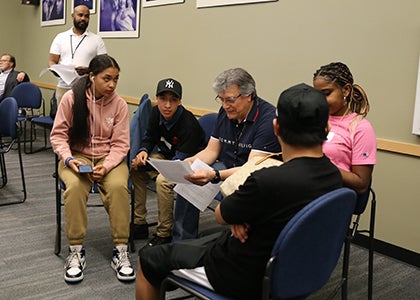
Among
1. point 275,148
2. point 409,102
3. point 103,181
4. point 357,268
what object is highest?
point 409,102

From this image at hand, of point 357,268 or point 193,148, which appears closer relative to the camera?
point 357,268

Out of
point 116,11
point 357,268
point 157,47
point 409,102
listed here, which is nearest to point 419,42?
point 409,102

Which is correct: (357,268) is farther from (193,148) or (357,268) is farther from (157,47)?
(157,47)

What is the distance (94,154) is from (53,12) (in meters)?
4.71

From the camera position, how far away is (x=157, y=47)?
473 centimetres

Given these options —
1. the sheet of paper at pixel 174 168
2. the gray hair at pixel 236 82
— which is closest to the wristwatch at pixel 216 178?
the sheet of paper at pixel 174 168

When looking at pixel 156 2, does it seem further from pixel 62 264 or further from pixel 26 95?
pixel 62 264

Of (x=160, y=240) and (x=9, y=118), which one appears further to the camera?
(x=9, y=118)

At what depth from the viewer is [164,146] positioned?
3066mm

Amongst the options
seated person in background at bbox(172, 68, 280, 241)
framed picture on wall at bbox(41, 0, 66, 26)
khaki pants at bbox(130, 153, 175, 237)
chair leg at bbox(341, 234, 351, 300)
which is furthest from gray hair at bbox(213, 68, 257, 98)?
framed picture on wall at bbox(41, 0, 66, 26)

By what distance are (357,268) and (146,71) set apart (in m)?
3.10

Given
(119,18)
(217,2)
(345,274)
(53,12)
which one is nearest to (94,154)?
(345,274)

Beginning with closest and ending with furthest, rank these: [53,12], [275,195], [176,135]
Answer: [275,195]
[176,135]
[53,12]

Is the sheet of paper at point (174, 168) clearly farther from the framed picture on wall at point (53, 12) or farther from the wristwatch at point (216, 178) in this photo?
the framed picture on wall at point (53, 12)
